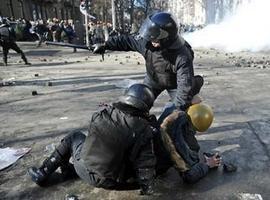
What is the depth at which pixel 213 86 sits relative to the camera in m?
10.4

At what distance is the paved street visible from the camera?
173 inches

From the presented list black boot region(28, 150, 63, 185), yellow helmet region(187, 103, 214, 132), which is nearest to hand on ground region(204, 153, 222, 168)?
yellow helmet region(187, 103, 214, 132)

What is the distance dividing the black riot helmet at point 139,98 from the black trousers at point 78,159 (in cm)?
82

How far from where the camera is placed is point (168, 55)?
4.71 m

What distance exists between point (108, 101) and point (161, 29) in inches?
170

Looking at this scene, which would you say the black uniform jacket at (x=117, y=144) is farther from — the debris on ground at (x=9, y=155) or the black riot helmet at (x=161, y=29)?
the debris on ground at (x=9, y=155)

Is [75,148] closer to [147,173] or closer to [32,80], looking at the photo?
[147,173]

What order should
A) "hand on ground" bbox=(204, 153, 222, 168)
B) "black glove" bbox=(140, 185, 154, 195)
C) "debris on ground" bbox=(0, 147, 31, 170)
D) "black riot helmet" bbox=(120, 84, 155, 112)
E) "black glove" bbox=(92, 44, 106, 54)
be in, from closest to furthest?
"black riot helmet" bbox=(120, 84, 155, 112) < "black glove" bbox=(140, 185, 154, 195) < "hand on ground" bbox=(204, 153, 222, 168) < "debris on ground" bbox=(0, 147, 31, 170) < "black glove" bbox=(92, 44, 106, 54)

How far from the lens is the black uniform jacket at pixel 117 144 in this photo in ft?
12.3

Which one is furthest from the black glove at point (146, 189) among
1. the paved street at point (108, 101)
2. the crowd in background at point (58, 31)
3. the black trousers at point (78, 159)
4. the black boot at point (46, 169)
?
the crowd in background at point (58, 31)

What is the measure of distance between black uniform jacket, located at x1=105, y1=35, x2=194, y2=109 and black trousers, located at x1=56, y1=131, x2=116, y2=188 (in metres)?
1.11

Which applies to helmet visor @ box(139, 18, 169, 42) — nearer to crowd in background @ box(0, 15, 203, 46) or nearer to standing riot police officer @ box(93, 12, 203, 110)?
standing riot police officer @ box(93, 12, 203, 110)

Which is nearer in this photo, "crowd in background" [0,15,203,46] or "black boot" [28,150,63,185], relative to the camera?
"black boot" [28,150,63,185]

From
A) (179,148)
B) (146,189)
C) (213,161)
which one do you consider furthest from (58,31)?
(146,189)
